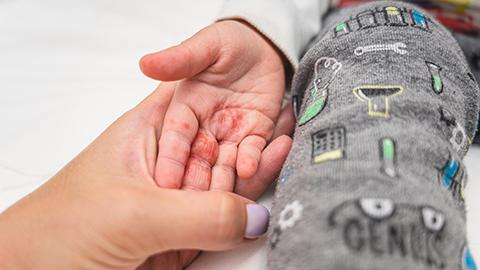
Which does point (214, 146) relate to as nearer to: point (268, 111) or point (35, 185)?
point (268, 111)

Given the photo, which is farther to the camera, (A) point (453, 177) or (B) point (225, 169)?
(B) point (225, 169)

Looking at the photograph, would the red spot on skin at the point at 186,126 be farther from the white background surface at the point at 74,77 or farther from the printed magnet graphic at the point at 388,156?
the printed magnet graphic at the point at 388,156

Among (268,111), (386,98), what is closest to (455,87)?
(386,98)

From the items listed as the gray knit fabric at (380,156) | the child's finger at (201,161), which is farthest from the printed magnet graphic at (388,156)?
the child's finger at (201,161)

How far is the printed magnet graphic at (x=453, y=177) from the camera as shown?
0.45m

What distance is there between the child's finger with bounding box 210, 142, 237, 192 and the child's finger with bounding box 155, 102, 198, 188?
42 mm

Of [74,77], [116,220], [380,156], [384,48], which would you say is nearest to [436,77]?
[384,48]

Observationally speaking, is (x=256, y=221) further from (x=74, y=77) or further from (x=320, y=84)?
(x=74, y=77)

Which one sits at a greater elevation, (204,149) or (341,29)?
(341,29)

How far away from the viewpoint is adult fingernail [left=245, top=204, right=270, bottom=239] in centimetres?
48

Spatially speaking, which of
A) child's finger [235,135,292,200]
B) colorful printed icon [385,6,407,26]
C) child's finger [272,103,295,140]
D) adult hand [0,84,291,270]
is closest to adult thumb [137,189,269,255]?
adult hand [0,84,291,270]

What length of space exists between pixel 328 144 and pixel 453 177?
0.13m

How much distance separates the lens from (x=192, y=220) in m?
0.44

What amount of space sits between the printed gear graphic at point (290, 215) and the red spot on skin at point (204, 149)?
17cm
